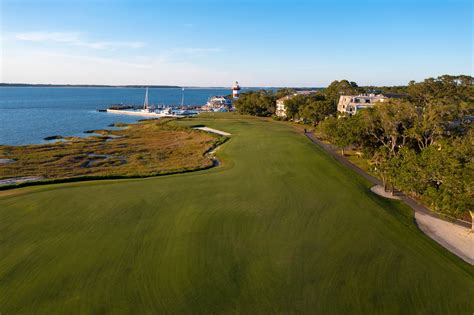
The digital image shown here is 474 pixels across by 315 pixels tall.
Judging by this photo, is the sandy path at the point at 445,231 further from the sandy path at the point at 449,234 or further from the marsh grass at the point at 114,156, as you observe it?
the marsh grass at the point at 114,156

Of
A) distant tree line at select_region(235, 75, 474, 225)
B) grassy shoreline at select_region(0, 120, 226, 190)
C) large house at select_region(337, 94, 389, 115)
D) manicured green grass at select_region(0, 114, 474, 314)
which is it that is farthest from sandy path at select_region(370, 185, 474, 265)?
large house at select_region(337, 94, 389, 115)

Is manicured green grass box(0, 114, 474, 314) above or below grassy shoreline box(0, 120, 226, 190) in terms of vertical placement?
below

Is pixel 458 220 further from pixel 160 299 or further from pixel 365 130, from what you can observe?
pixel 160 299

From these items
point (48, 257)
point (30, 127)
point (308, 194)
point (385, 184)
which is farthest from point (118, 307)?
point (30, 127)

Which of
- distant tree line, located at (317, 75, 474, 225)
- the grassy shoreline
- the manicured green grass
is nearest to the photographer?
the manicured green grass

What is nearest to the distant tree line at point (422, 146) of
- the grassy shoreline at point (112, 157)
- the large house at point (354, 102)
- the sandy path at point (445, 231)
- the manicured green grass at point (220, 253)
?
the sandy path at point (445, 231)

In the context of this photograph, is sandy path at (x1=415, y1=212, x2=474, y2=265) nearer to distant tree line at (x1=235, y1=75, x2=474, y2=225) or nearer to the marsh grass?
distant tree line at (x1=235, y1=75, x2=474, y2=225)

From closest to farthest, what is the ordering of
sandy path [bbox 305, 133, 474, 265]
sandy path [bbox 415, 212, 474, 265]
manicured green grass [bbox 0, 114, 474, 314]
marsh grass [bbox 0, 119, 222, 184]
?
manicured green grass [bbox 0, 114, 474, 314], sandy path [bbox 415, 212, 474, 265], sandy path [bbox 305, 133, 474, 265], marsh grass [bbox 0, 119, 222, 184]

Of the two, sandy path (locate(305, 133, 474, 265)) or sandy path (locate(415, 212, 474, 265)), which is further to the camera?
sandy path (locate(305, 133, 474, 265))

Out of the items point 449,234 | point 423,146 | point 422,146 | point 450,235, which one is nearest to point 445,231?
point 449,234
